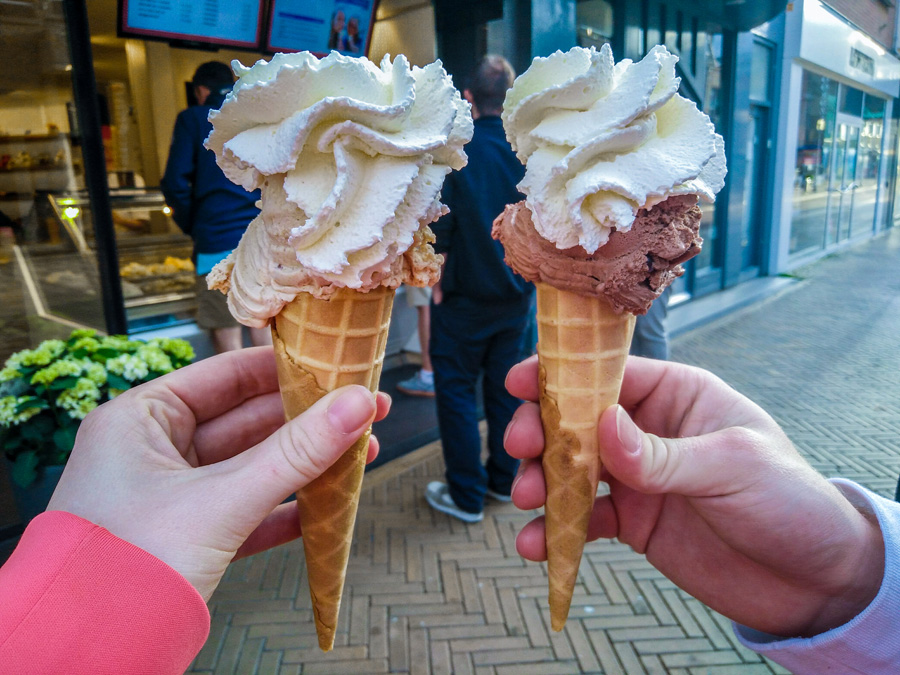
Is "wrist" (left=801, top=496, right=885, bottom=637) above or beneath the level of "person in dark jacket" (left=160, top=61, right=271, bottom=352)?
beneath

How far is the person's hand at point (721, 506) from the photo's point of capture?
159cm

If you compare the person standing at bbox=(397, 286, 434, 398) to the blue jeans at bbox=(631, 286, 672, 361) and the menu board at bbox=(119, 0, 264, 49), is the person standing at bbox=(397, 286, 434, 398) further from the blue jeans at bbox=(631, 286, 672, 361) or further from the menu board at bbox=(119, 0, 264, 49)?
the menu board at bbox=(119, 0, 264, 49)

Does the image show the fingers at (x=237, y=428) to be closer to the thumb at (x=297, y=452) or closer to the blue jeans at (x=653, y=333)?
the thumb at (x=297, y=452)

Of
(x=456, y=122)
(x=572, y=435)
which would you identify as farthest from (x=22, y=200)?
(x=572, y=435)

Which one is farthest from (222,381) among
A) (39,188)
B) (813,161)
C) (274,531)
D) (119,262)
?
(813,161)

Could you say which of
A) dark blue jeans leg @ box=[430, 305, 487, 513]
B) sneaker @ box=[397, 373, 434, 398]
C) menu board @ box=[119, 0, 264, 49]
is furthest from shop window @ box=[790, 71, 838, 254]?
dark blue jeans leg @ box=[430, 305, 487, 513]

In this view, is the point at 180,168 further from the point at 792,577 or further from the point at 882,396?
the point at 882,396

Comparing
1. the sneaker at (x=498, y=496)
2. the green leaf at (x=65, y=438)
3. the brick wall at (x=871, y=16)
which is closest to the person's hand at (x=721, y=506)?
the sneaker at (x=498, y=496)

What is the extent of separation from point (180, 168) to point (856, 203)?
1342 cm

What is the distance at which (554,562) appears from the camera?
192cm

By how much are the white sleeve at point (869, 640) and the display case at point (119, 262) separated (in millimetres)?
4243

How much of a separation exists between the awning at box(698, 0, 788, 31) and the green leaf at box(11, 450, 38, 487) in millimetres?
8526

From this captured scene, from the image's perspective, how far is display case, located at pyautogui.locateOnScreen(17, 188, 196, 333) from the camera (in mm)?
4055

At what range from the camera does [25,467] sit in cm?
280
